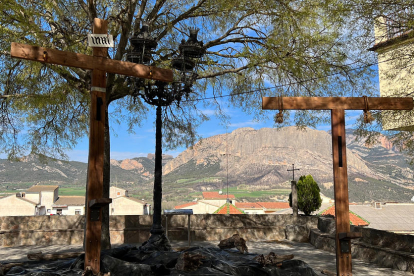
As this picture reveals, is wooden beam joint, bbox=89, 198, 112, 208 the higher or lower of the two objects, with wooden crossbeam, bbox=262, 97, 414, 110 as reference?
lower

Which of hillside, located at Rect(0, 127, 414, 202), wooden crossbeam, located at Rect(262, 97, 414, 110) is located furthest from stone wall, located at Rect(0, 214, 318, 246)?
hillside, located at Rect(0, 127, 414, 202)

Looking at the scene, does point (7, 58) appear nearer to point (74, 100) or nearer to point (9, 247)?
point (74, 100)

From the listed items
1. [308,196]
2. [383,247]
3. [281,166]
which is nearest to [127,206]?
[308,196]

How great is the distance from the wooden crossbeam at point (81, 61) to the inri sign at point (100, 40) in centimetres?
21

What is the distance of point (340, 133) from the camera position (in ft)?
20.3

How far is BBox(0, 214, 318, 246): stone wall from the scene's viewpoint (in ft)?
38.5

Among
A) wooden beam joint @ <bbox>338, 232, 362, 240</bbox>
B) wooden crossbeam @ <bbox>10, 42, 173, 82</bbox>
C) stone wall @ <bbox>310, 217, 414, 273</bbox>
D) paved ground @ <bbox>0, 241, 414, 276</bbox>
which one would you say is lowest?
paved ground @ <bbox>0, 241, 414, 276</bbox>

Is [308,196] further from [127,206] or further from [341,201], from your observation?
[127,206]

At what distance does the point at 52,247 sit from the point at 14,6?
22.9 ft

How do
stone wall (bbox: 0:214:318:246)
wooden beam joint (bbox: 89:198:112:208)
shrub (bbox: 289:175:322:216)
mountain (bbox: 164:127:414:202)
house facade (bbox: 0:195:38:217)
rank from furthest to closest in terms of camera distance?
mountain (bbox: 164:127:414:202) → house facade (bbox: 0:195:38:217) → shrub (bbox: 289:175:322:216) → stone wall (bbox: 0:214:318:246) → wooden beam joint (bbox: 89:198:112:208)

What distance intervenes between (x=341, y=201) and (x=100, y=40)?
15.2ft

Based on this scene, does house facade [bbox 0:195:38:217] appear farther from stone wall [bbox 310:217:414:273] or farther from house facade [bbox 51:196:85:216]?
stone wall [bbox 310:217:414:273]

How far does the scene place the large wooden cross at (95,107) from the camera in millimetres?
5473

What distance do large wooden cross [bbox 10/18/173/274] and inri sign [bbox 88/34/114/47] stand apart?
90 mm
